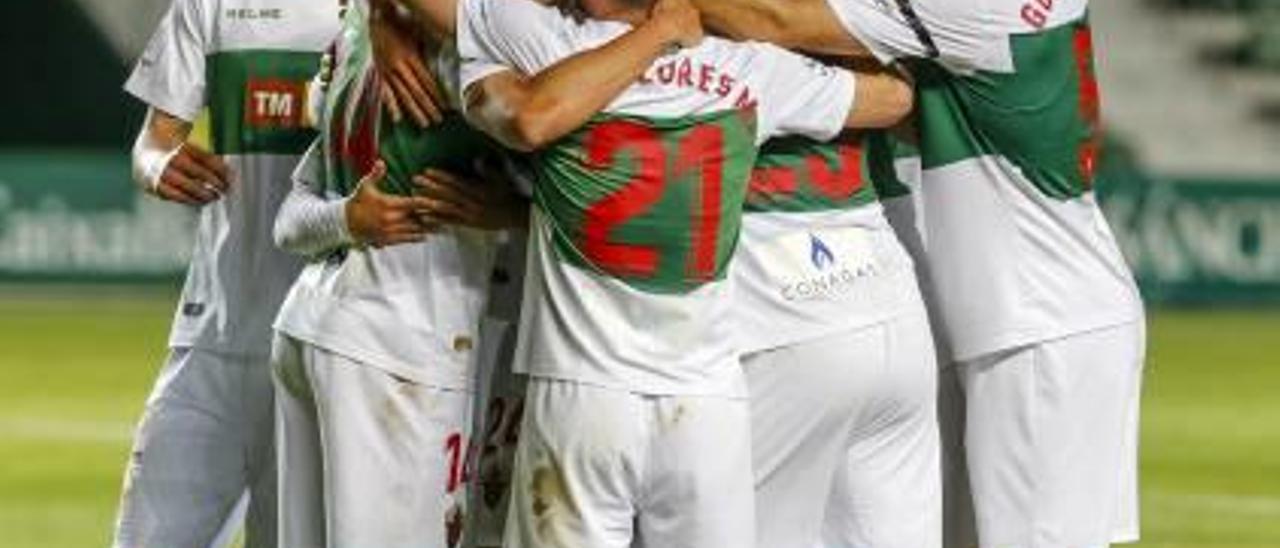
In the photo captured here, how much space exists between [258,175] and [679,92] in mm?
1998

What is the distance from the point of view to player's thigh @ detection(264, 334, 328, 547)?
23.7 feet

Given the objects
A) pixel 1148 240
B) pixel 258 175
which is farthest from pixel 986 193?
pixel 1148 240

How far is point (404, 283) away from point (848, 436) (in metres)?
1.01

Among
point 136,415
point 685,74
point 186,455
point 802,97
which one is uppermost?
point 685,74

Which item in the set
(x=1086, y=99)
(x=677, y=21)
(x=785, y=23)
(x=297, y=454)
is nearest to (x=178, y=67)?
(x=297, y=454)

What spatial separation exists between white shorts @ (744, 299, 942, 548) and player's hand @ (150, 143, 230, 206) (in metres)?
1.76

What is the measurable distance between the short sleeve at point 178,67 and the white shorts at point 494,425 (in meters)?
1.55

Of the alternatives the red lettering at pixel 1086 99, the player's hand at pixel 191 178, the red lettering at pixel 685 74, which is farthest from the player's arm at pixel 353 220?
the red lettering at pixel 1086 99

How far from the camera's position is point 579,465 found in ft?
21.4

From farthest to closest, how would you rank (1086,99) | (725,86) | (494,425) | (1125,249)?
(1125,249) → (1086,99) → (494,425) → (725,86)

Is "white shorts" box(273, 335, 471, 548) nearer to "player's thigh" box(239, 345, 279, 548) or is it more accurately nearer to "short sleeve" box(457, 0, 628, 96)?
"short sleeve" box(457, 0, 628, 96)

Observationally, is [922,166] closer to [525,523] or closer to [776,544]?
[776,544]

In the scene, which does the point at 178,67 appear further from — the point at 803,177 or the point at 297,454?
the point at 803,177

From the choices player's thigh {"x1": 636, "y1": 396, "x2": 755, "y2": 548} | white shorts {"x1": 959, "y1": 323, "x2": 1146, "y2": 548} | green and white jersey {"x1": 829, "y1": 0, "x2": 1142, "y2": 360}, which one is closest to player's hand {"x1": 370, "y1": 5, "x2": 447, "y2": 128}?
player's thigh {"x1": 636, "y1": 396, "x2": 755, "y2": 548}
